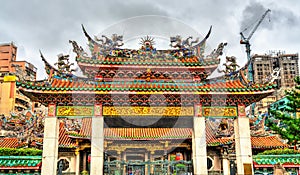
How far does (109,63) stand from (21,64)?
187 ft

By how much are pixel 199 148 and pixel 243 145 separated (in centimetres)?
212

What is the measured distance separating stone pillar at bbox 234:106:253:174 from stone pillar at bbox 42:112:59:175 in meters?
8.38

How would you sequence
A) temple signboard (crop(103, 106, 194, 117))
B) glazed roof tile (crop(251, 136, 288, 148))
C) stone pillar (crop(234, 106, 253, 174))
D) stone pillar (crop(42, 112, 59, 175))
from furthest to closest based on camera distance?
glazed roof tile (crop(251, 136, 288, 148))
temple signboard (crop(103, 106, 194, 117))
stone pillar (crop(234, 106, 253, 174))
stone pillar (crop(42, 112, 59, 175))

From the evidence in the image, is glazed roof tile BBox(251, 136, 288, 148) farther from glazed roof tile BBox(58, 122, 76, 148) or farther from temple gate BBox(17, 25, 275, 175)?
glazed roof tile BBox(58, 122, 76, 148)

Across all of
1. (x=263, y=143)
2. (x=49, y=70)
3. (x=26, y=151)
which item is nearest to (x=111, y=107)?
(x=49, y=70)

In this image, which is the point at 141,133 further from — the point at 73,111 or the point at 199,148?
the point at 73,111

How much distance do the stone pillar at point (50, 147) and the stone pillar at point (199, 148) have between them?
6.27 metres

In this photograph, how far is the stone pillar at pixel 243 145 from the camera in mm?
12875

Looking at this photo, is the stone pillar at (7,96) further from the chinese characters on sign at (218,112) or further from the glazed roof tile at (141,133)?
the chinese characters on sign at (218,112)

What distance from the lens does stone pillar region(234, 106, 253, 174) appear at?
12.9 meters

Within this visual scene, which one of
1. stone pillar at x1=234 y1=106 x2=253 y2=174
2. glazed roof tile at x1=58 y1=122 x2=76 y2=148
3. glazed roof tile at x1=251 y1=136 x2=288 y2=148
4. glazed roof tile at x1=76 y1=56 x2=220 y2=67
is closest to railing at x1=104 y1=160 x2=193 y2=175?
stone pillar at x1=234 y1=106 x2=253 y2=174

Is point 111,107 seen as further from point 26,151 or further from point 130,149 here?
point 130,149

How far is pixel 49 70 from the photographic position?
13.5 meters

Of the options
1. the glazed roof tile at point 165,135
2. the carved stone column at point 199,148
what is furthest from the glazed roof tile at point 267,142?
the carved stone column at point 199,148
